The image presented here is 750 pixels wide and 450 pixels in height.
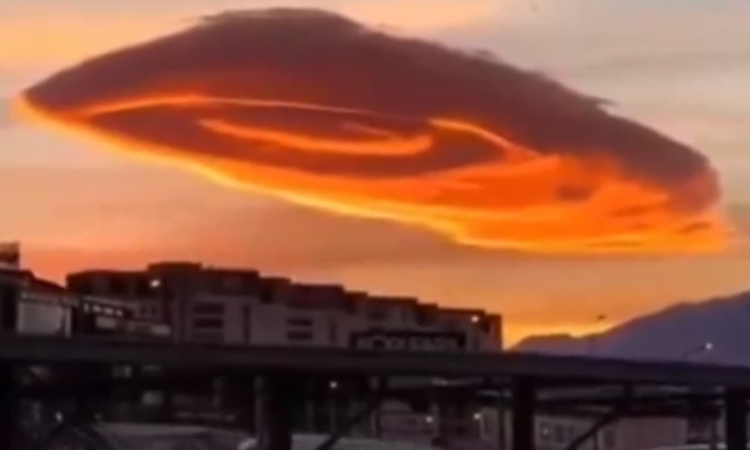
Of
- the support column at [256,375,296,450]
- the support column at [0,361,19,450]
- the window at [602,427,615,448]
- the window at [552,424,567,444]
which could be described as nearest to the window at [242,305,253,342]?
the window at [602,427,615,448]

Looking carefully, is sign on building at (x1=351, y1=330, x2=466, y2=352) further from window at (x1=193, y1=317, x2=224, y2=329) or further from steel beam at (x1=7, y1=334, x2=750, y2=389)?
window at (x1=193, y1=317, x2=224, y2=329)

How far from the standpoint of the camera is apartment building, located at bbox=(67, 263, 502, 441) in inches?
2467

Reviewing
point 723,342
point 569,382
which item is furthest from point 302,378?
point 723,342

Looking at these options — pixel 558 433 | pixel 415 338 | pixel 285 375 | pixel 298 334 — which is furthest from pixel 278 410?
pixel 298 334

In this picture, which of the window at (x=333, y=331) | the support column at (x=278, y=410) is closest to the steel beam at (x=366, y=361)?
the support column at (x=278, y=410)

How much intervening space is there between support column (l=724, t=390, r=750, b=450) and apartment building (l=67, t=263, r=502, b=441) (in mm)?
13624

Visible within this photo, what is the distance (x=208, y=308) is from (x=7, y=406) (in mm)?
74084

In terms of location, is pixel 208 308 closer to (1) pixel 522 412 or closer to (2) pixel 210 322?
(2) pixel 210 322

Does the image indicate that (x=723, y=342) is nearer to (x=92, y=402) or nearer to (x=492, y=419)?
(x=492, y=419)

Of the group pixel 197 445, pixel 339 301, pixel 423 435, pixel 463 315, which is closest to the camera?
pixel 197 445

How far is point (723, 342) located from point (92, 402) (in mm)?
46135

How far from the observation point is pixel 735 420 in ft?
118

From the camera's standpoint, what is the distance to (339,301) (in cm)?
11781

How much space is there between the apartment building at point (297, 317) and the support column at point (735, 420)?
1362 cm
